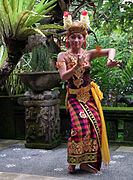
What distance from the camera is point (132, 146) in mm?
4676

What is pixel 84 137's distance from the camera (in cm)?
329

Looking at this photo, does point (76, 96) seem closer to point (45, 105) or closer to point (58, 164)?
point (58, 164)

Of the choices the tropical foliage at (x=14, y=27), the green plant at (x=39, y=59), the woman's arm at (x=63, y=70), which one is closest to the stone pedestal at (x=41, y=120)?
the green plant at (x=39, y=59)

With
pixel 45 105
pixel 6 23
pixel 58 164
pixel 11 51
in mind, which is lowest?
pixel 58 164

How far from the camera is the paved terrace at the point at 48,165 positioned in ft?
10.5

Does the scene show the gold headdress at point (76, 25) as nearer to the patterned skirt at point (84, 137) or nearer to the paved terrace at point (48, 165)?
the patterned skirt at point (84, 137)

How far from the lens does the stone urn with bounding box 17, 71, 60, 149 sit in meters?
4.62

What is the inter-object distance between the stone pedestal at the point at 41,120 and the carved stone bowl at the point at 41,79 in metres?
0.13

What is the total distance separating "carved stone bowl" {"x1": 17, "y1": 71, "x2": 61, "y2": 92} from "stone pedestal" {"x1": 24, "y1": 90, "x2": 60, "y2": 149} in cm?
13

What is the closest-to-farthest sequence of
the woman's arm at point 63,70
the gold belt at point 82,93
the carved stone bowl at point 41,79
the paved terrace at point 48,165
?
the woman's arm at point 63,70 < the paved terrace at point 48,165 < the gold belt at point 82,93 < the carved stone bowl at point 41,79

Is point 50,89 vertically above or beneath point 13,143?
above

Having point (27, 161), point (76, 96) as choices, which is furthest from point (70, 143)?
point (27, 161)

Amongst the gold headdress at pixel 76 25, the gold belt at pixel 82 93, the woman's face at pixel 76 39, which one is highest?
the gold headdress at pixel 76 25

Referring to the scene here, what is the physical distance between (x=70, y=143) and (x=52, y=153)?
1.16 metres
